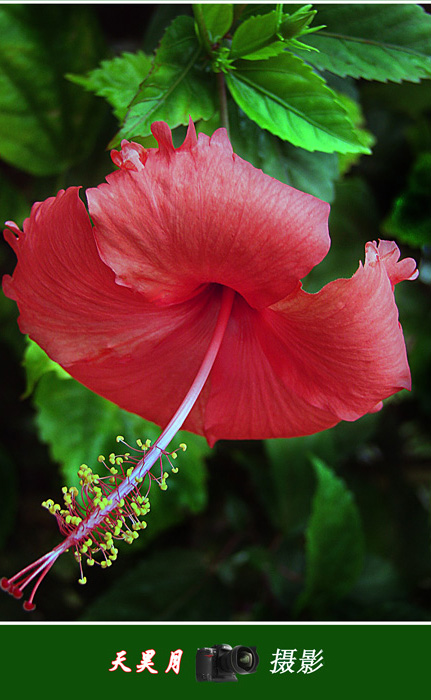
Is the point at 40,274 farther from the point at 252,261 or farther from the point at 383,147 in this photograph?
the point at 383,147

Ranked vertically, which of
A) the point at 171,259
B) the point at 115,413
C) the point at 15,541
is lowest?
the point at 15,541

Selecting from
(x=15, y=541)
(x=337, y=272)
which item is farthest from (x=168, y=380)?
(x=15, y=541)

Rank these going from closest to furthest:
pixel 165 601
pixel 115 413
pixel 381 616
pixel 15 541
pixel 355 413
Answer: pixel 355 413, pixel 115 413, pixel 381 616, pixel 165 601, pixel 15 541

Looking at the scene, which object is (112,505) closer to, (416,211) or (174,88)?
(174,88)

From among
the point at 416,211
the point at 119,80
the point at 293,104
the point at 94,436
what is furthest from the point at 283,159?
the point at 94,436
